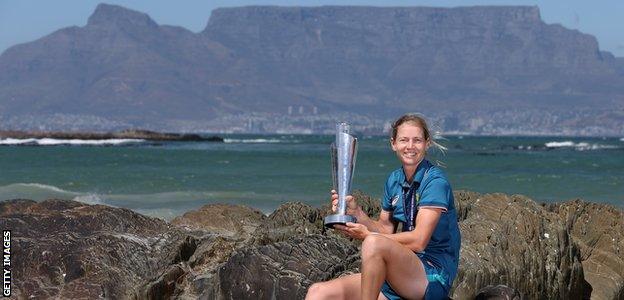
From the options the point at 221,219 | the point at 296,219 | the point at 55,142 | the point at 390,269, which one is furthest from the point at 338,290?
the point at 55,142

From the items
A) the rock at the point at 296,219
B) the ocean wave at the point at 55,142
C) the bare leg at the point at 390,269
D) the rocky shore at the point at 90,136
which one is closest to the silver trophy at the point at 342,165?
the bare leg at the point at 390,269

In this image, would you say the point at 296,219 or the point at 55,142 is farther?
the point at 55,142

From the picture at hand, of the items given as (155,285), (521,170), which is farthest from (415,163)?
(521,170)

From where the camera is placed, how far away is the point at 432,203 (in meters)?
6.95

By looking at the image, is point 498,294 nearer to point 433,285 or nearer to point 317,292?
point 433,285

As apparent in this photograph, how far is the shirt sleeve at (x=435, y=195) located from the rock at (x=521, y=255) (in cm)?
313

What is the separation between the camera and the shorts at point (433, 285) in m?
7.08

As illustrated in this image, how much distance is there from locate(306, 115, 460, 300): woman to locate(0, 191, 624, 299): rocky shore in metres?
1.59

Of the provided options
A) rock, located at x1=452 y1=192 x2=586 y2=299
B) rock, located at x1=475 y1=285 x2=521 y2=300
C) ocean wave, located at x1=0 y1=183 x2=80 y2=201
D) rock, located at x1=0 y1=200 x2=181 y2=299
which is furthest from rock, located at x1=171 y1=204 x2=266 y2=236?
ocean wave, located at x1=0 y1=183 x2=80 y2=201

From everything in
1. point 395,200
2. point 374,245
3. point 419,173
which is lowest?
point 374,245

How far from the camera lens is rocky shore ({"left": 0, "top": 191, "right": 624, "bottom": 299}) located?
898cm

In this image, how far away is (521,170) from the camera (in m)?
65.6

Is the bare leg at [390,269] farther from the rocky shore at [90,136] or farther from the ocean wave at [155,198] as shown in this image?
the rocky shore at [90,136]

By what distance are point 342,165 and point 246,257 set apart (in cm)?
242
